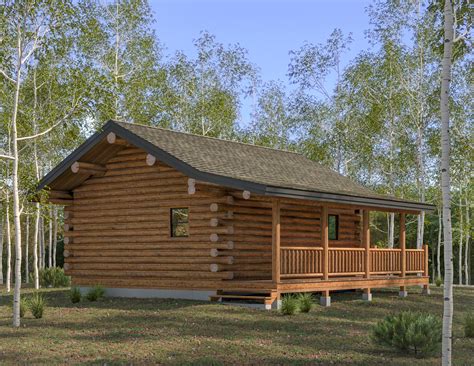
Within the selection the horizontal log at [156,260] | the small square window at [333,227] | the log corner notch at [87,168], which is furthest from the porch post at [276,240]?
the small square window at [333,227]

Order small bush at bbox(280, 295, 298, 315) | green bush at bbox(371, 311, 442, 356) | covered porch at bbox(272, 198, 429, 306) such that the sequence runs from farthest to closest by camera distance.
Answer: covered porch at bbox(272, 198, 429, 306)
small bush at bbox(280, 295, 298, 315)
green bush at bbox(371, 311, 442, 356)

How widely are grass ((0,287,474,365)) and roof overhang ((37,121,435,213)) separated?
3.19 meters

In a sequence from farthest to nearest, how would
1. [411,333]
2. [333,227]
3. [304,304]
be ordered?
[333,227] → [304,304] → [411,333]

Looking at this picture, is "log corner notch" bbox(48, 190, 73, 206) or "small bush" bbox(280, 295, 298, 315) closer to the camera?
"small bush" bbox(280, 295, 298, 315)

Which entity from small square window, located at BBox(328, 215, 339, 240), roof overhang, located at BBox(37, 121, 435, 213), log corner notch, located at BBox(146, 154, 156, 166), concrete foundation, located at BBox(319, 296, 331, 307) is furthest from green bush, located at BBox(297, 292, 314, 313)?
small square window, located at BBox(328, 215, 339, 240)

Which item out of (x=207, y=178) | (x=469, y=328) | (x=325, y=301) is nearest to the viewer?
(x=469, y=328)

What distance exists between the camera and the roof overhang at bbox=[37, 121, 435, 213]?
18.6 metres

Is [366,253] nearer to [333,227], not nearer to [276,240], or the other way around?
[333,227]

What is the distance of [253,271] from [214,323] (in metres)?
5.38

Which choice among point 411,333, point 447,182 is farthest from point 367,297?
point 447,182

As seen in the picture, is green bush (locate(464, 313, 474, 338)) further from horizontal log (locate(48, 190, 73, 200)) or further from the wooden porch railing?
horizontal log (locate(48, 190, 73, 200))

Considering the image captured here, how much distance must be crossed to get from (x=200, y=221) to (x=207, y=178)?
221 centimetres

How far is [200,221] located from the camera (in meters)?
20.9

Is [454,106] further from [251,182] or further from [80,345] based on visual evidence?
[80,345]
